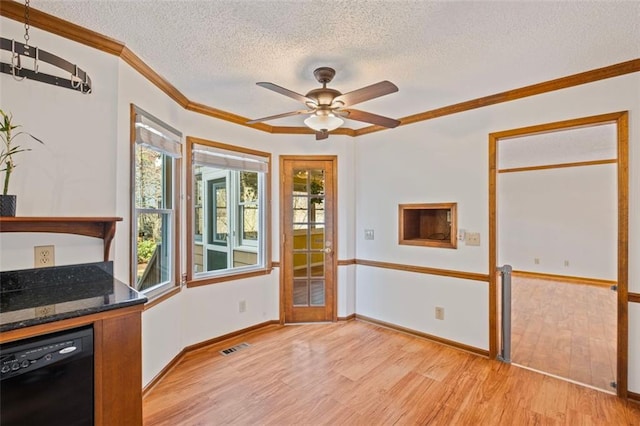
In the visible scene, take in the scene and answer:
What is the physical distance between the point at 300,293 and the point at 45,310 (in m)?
2.85

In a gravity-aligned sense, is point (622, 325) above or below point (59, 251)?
below

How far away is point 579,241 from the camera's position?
6332 mm

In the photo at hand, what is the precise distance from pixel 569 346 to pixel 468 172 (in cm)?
209

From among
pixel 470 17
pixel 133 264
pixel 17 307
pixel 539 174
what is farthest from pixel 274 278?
pixel 539 174

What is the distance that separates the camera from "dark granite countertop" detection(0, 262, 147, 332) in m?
1.30

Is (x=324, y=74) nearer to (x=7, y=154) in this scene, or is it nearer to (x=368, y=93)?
(x=368, y=93)

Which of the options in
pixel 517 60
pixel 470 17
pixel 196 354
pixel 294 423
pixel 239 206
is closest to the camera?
pixel 470 17

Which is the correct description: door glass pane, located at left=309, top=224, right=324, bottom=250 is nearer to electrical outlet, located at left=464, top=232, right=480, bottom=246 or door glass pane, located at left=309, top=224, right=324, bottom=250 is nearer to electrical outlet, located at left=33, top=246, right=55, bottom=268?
electrical outlet, located at left=464, top=232, right=480, bottom=246

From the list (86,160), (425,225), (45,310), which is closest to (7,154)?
(86,160)

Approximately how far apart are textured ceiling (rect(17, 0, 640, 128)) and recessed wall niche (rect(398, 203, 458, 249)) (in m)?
1.35

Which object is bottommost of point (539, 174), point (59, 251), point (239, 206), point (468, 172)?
point (59, 251)

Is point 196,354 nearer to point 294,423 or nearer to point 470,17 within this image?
point 294,423

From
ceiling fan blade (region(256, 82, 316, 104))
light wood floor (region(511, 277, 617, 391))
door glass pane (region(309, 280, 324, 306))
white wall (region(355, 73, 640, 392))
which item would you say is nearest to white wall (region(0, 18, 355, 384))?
ceiling fan blade (region(256, 82, 316, 104))

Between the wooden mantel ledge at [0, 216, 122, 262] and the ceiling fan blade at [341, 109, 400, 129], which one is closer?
the wooden mantel ledge at [0, 216, 122, 262]
